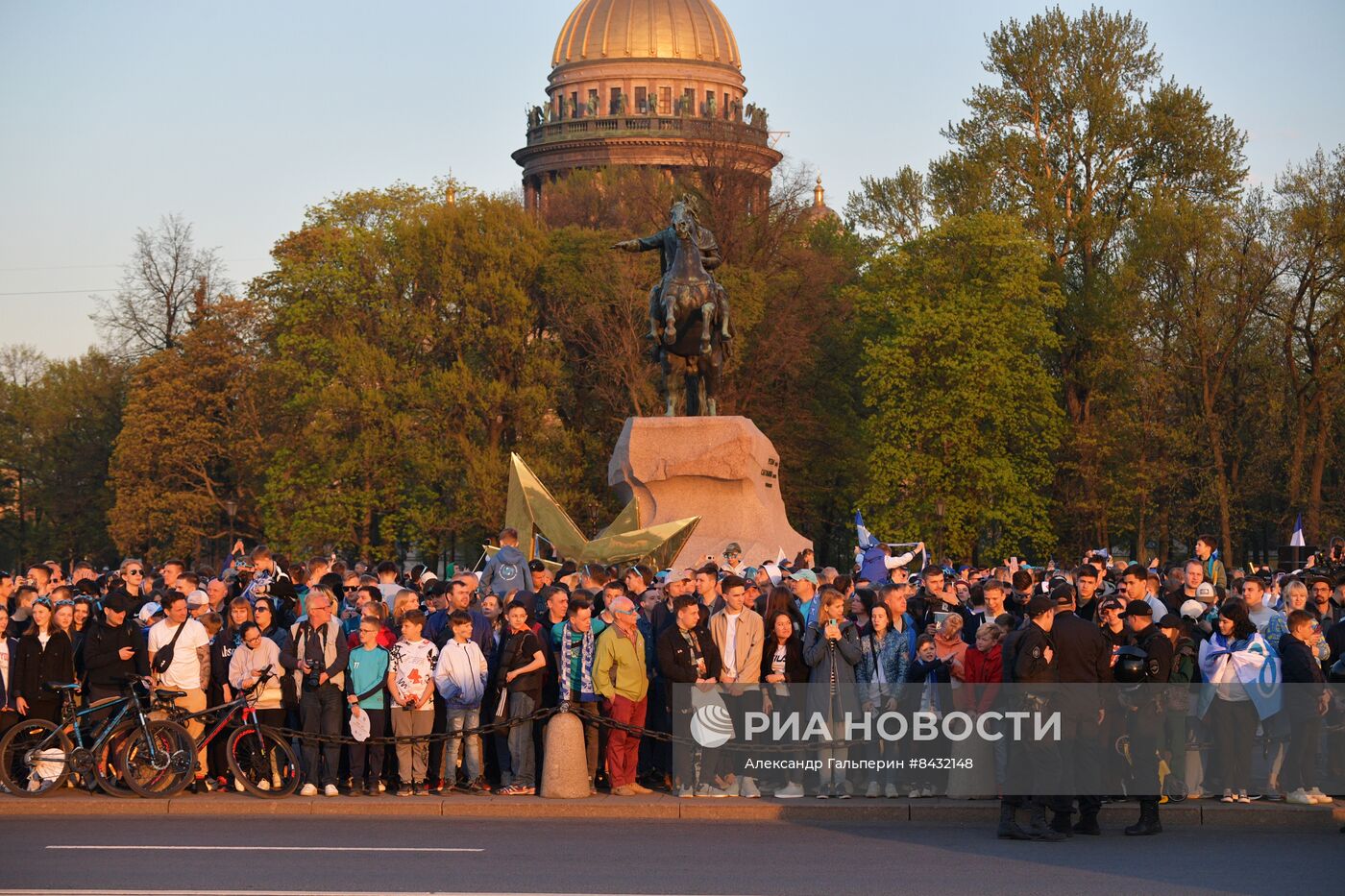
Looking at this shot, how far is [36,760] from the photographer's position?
47.6 ft

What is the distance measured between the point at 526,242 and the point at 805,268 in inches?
305

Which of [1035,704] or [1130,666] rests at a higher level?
[1130,666]

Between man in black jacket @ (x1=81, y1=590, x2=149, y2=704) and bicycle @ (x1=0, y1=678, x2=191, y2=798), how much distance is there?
405 mm

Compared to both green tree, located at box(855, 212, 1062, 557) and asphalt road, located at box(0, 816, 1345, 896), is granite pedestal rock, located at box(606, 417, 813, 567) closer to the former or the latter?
asphalt road, located at box(0, 816, 1345, 896)

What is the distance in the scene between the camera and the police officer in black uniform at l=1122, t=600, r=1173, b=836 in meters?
13.0

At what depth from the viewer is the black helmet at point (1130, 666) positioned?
13.0 m

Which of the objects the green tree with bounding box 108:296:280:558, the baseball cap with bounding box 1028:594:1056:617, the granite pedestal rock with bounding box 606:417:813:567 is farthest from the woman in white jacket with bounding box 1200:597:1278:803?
the green tree with bounding box 108:296:280:558

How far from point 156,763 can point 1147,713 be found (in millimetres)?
7212

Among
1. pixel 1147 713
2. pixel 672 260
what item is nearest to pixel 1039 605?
pixel 1147 713

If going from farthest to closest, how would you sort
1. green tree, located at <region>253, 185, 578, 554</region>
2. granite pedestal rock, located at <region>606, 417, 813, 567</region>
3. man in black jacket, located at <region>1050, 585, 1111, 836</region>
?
1. green tree, located at <region>253, 185, 578, 554</region>
2. granite pedestal rock, located at <region>606, 417, 813, 567</region>
3. man in black jacket, located at <region>1050, 585, 1111, 836</region>

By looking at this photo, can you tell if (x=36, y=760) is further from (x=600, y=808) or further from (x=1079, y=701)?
(x=1079, y=701)

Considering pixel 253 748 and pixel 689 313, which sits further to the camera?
pixel 689 313

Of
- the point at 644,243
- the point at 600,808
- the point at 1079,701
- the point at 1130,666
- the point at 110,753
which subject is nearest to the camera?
the point at 1079,701

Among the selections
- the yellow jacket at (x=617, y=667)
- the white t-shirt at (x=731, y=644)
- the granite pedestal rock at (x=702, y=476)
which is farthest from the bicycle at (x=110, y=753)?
the granite pedestal rock at (x=702, y=476)
